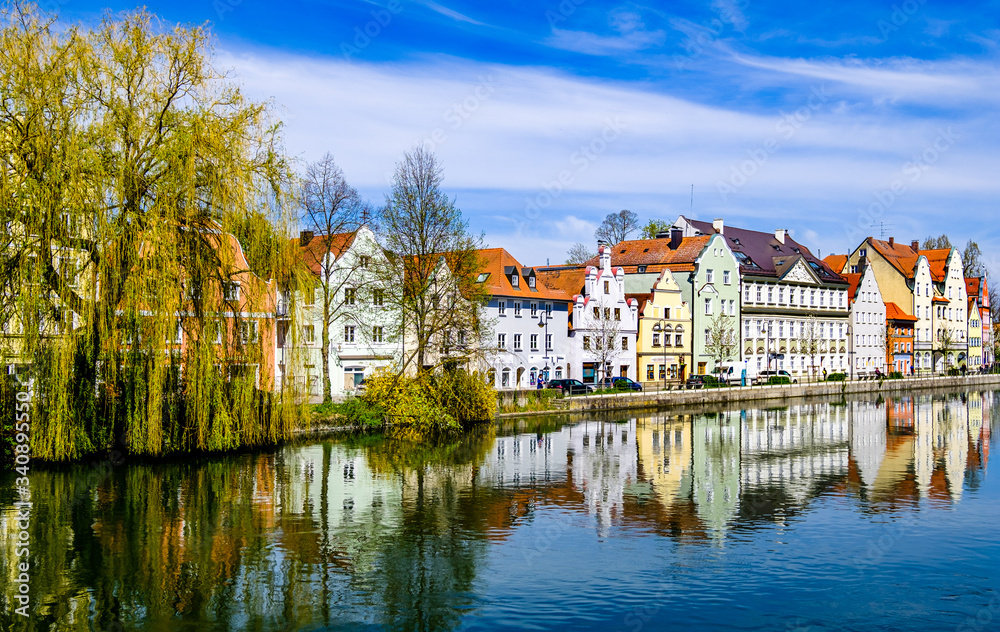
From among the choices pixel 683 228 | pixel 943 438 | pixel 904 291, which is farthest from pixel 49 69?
pixel 904 291

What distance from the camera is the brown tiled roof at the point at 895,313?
102619 mm

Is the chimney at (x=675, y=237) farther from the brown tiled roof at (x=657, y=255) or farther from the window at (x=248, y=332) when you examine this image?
the window at (x=248, y=332)

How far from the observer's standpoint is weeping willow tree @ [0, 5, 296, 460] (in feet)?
89.5

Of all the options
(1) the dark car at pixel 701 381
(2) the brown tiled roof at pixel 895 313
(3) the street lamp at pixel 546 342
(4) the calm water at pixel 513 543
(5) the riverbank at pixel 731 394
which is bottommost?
(4) the calm water at pixel 513 543

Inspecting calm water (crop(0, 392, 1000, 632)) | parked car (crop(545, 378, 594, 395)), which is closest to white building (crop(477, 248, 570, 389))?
parked car (crop(545, 378, 594, 395))

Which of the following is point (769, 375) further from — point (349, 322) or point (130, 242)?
point (130, 242)

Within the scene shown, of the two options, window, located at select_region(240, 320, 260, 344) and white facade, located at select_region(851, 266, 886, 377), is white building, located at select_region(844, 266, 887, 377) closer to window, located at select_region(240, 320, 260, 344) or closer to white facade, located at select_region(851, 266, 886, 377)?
white facade, located at select_region(851, 266, 886, 377)

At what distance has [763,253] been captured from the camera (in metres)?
89.0

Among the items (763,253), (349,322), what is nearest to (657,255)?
(763,253)

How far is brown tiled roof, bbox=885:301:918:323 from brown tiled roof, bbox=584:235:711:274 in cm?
3430

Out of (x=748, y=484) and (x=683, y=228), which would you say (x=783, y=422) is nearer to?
(x=748, y=484)

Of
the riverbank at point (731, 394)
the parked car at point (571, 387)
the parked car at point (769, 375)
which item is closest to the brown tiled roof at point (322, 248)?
the riverbank at point (731, 394)

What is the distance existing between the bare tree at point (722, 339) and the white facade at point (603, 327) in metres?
7.20

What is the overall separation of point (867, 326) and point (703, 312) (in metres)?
29.2
